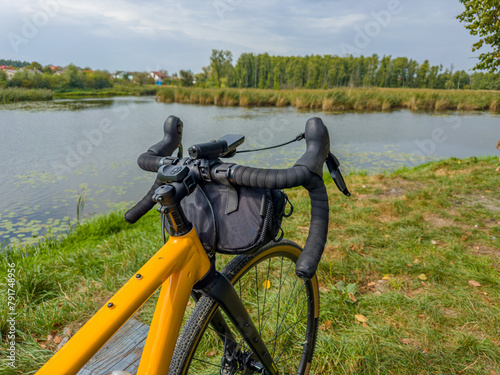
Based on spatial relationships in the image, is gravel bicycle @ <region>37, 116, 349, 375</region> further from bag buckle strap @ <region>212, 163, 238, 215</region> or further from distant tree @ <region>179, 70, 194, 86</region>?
distant tree @ <region>179, 70, 194, 86</region>

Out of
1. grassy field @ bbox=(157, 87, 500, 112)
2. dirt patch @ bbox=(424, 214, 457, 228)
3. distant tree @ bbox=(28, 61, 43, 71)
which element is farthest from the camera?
grassy field @ bbox=(157, 87, 500, 112)

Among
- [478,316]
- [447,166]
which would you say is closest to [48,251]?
[478,316]

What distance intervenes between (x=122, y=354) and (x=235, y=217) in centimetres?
158

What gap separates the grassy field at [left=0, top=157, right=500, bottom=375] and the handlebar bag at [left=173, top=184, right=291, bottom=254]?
53.9 inches

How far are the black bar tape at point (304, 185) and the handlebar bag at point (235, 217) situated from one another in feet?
0.32

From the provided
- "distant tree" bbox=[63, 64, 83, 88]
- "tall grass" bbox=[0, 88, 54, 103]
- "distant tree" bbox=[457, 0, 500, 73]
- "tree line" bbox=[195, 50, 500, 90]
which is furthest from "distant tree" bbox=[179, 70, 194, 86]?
"distant tree" bbox=[457, 0, 500, 73]

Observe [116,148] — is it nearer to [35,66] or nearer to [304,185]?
[35,66]

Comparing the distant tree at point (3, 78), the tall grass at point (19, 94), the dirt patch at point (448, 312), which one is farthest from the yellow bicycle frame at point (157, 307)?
the tall grass at point (19, 94)

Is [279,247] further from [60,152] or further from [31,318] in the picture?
[60,152]

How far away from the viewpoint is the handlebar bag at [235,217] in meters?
0.99

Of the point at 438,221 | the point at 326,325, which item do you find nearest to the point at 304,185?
the point at 326,325

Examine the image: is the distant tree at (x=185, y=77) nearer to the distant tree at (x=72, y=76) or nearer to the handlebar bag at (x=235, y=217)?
the distant tree at (x=72, y=76)

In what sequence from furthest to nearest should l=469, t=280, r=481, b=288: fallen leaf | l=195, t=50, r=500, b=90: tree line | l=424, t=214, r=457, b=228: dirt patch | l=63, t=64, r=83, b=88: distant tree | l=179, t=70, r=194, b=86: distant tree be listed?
l=195, t=50, r=500, b=90: tree line, l=179, t=70, r=194, b=86: distant tree, l=63, t=64, r=83, b=88: distant tree, l=424, t=214, r=457, b=228: dirt patch, l=469, t=280, r=481, b=288: fallen leaf

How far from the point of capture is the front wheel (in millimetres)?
1070
